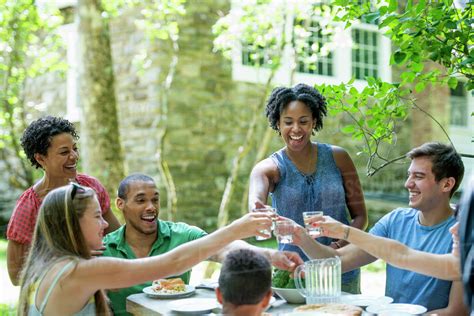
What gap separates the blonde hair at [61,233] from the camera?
1.82m

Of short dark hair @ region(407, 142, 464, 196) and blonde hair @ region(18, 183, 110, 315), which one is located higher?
short dark hair @ region(407, 142, 464, 196)

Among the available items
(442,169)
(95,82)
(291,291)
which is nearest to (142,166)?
(95,82)

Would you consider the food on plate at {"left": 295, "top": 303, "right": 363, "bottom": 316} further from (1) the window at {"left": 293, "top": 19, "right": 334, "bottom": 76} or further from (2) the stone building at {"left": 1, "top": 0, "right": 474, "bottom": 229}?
(1) the window at {"left": 293, "top": 19, "right": 334, "bottom": 76}

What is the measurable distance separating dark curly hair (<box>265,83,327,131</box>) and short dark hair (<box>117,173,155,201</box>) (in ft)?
1.66

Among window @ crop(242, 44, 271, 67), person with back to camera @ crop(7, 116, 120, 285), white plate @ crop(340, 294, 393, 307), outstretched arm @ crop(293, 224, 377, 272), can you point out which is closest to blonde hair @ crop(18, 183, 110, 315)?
person with back to camera @ crop(7, 116, 120, 285)

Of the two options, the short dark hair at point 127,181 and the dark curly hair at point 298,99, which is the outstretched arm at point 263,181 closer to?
the dark curly hair at point 298,99

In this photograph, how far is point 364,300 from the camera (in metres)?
2.13

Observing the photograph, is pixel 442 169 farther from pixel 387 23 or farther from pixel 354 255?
pixel 387 23

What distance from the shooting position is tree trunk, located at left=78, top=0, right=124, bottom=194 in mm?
2582

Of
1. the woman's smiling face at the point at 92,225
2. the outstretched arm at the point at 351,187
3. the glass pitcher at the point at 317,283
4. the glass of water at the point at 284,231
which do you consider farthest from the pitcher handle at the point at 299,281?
the woman's smiling face at the point at 92,225

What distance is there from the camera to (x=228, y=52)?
10.1ft

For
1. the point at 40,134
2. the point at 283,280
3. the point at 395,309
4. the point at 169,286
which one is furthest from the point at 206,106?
the point at 395,309

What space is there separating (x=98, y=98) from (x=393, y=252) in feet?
4.02

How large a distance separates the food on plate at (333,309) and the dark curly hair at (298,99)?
739mm
